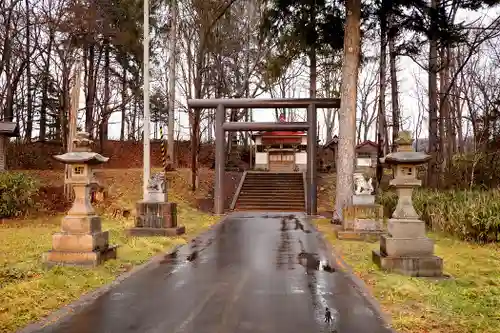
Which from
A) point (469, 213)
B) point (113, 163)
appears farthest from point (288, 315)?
point (113, 163)

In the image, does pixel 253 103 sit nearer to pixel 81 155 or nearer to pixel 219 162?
pixel 219 162

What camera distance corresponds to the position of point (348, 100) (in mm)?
14625

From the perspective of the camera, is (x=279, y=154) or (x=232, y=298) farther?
(x=279, y=154)

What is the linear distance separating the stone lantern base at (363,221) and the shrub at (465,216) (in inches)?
72.0

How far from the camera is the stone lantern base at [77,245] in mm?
7559

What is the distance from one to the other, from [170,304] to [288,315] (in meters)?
1.47

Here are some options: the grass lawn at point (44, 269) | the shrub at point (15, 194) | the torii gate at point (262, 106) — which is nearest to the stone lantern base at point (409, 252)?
the grass lawn at point (44, 269)

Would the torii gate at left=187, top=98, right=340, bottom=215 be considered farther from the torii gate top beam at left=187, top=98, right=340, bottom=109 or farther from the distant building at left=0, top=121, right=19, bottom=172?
the distant building at left=0, top=121, right=19, bottom=172

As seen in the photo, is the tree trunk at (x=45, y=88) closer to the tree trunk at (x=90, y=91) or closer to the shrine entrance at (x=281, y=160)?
the tree trunk at (x=90, y=91)

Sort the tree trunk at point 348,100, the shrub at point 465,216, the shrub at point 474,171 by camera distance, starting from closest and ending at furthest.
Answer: the shrub at point 465,216 < the tree trunk at point 348,100 < the shrub at point 474,171

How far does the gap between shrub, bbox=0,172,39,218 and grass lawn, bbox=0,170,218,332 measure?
602 millimetres

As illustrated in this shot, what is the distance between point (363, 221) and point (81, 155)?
713 cm

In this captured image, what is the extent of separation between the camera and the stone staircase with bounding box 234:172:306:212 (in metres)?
21.9

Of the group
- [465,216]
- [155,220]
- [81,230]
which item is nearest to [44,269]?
[81,230]
